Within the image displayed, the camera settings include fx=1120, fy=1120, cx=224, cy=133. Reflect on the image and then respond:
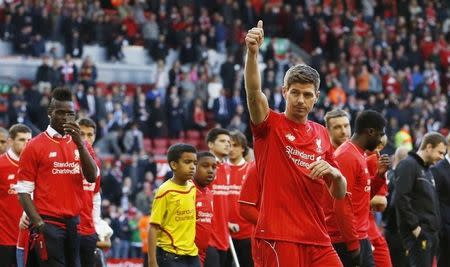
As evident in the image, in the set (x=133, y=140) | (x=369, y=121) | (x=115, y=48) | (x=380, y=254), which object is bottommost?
(x=133, y=140)

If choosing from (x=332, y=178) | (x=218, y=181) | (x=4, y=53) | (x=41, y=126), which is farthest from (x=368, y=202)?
(x=4, y=53)

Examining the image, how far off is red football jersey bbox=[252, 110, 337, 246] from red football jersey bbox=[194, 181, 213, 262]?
3873 millimetres

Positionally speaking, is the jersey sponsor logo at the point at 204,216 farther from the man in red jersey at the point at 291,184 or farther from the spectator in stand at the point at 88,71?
the spectator in stand at the point at 88,71

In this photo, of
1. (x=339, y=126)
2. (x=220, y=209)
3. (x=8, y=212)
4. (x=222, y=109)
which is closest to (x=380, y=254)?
(x=339, y=126)

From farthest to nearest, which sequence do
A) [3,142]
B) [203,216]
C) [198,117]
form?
[198,117] → [3,142] → [203,216]

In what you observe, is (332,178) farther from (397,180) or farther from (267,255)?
(397,180)

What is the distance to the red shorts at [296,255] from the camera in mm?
8367

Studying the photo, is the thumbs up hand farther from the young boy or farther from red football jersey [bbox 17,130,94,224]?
the young boy

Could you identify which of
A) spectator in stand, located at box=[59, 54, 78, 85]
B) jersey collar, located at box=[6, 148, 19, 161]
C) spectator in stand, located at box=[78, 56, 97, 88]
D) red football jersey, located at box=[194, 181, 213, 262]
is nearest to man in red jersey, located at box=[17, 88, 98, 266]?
red football jersey, located at box=[194, 181, 213, 262]

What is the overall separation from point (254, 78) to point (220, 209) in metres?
6.15

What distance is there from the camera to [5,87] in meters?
28.8

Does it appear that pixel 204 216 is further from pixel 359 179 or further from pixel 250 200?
pixel 359 179

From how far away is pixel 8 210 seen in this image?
12.9m

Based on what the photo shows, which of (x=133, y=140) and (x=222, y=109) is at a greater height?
(x=222, y=109)
